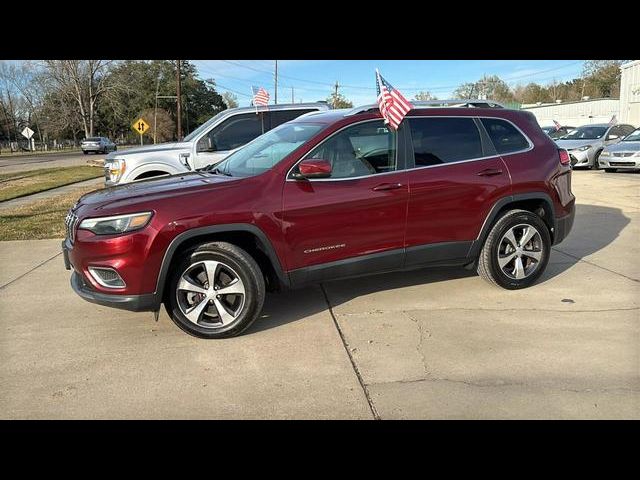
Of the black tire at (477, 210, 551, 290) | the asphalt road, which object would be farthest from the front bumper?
Answer: the asphalt road

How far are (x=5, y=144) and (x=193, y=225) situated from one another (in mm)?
81127

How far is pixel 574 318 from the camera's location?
14.8 ft

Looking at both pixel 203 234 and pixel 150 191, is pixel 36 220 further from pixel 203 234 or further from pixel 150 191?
pixel 203 234

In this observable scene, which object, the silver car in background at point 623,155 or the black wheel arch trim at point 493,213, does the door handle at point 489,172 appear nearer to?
the black wheel arch trim at point 493,213

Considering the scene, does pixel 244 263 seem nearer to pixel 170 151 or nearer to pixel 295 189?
pixel 295 189

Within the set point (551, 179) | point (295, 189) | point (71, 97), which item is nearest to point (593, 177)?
point (551, 179)

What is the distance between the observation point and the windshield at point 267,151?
455 centimetres

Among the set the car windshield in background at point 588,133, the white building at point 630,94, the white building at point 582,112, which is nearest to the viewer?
the car windshield in background at point 588,133

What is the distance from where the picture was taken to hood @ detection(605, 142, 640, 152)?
16.2 metres

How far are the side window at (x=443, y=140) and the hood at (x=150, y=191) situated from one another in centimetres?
179

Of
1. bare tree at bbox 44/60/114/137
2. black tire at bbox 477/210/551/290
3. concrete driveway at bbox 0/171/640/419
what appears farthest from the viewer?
bare tree at bbox 44/60/114/137

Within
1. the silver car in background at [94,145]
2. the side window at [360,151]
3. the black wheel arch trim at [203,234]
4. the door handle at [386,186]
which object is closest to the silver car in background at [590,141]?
the side window at [360,151]

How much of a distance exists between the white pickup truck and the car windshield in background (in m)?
14.9

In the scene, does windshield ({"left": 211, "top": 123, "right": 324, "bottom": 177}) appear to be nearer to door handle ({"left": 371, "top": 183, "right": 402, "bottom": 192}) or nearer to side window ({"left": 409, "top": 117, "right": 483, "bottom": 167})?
door handle ({"left": 371, "top": 183, "right": 402, "bottom": 192})
